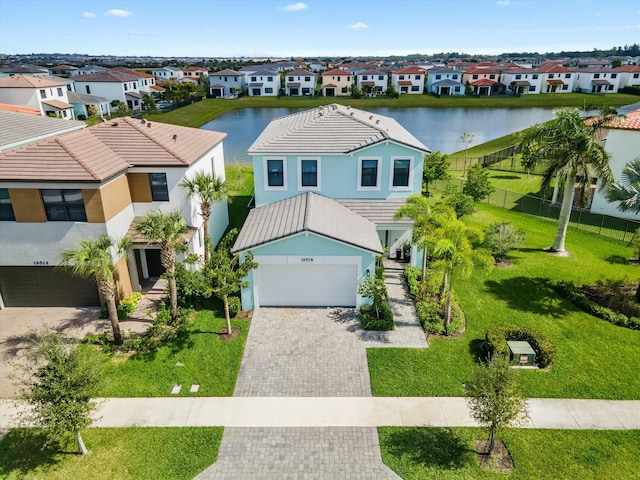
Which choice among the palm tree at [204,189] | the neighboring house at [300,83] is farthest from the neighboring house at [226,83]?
the palm tree at [204,189]

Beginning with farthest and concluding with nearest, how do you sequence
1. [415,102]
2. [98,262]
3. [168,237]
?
[415,102], [168,237], [98,262]

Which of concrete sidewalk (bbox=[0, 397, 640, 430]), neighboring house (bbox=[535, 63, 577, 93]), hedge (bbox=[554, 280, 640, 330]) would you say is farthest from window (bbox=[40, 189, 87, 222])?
neighboring house (bbox=[535, 63, 577, 93])

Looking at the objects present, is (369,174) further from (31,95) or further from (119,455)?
(31,95)

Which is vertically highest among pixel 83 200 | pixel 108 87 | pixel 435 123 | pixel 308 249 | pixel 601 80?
pixel 601 80

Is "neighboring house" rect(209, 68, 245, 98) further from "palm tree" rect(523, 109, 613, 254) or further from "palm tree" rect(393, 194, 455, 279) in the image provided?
"palm tree" rect(393, 194, 455, 279)

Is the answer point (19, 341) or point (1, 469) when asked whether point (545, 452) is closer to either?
point (1, 469)

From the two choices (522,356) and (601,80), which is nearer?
(522,356)

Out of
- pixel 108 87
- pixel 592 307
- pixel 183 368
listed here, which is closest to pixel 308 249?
pixel 183 368
